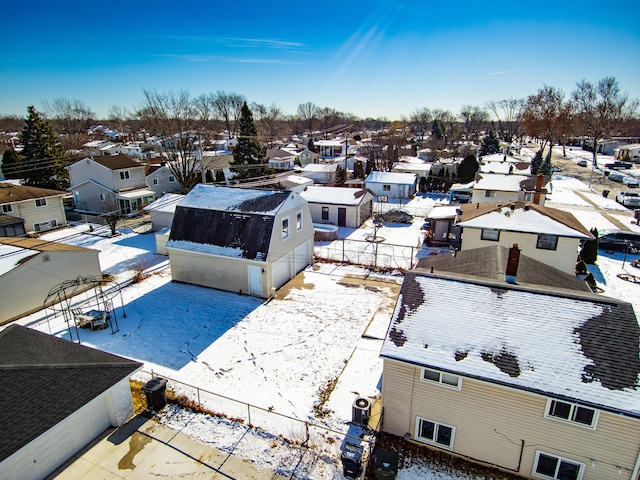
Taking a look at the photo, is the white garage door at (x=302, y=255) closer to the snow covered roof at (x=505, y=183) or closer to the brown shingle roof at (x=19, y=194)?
the snow covered roof at (x=505, y=183)

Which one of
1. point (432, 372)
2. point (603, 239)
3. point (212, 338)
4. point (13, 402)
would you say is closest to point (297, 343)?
point (212, 338)

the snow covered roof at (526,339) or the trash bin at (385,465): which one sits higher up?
the snow covered roof at (526,339)

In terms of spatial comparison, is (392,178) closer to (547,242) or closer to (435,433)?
(547,242)

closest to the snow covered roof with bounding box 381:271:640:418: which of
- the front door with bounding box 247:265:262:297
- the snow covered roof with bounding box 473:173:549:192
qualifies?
the front door with bounding box 247:265:262:297

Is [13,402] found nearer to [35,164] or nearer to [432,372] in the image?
[432,372]

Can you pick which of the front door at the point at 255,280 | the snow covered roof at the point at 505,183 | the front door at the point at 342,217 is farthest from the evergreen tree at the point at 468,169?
the front door at the point at 255,280

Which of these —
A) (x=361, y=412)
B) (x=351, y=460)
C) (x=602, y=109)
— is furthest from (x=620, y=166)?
(x=351, y=460)
